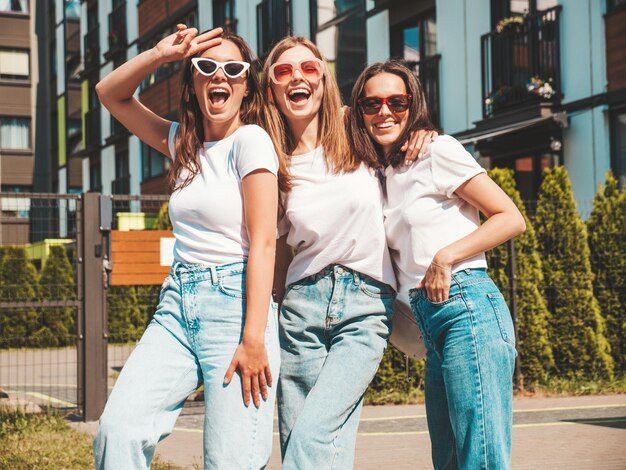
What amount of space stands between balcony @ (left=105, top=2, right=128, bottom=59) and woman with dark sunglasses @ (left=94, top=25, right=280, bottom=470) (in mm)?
28349

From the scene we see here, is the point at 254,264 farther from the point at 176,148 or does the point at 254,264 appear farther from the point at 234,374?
the point at 176,148

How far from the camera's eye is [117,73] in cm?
352

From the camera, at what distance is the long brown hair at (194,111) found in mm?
3314

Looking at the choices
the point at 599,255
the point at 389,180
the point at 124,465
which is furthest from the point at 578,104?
the point at 124,465

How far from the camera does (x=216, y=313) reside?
3.10m

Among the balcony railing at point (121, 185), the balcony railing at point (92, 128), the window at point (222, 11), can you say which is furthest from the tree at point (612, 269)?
the balcony railing at point (92, 128)

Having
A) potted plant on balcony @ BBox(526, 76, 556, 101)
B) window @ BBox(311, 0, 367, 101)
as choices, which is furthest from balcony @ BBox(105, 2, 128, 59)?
potted plant on balcony @ BBox(526, 76, 556, 101)

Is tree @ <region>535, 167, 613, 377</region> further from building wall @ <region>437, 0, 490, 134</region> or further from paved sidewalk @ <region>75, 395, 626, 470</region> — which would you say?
building wall @ <region>437, 0, 490, 134</region>

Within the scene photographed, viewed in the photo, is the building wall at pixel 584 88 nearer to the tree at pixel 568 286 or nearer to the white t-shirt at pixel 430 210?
the tree at pixel 568 286

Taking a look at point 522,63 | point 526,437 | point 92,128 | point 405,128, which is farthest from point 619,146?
point 92,128

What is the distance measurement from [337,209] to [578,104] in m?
11.1

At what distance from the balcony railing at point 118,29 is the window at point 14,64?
10225 millimetres

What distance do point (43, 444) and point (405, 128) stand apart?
4.79 m

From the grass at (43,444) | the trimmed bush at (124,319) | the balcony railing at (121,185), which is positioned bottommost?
the grass at (43,444)
